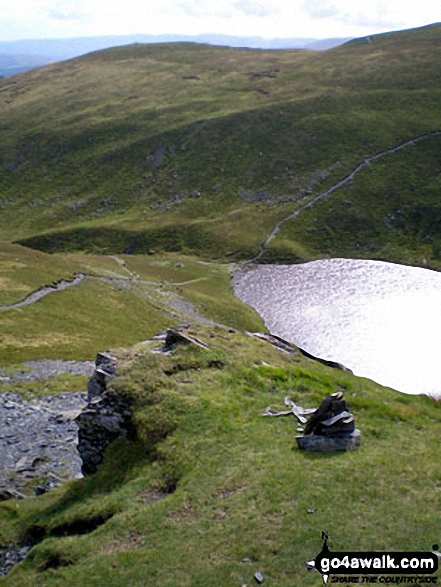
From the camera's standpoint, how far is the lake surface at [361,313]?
77812 millimetres

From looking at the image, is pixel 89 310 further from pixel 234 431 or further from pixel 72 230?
pixel 72 230

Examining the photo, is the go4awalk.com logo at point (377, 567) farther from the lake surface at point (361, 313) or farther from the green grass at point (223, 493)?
the lake surface at point (361, 313)

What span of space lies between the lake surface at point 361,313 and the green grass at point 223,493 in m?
38.4

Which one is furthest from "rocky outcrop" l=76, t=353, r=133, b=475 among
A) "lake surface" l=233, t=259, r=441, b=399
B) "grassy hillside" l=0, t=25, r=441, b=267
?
"grassy hillside" l=0, t=25, r=441, b=267

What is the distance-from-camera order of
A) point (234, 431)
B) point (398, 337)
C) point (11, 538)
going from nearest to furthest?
point (11, 538) → point (234, 431) → point (398, 337)

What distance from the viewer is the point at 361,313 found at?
99938 millimetres

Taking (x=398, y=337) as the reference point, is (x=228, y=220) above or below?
above

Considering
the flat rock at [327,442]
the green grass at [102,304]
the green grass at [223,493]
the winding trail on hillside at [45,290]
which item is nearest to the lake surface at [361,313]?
the green grass at [102,304]

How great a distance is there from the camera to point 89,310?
79188mm

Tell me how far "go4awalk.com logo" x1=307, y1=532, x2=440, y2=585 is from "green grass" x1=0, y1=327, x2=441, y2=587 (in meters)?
0.47

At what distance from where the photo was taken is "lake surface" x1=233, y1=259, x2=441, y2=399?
77812 mm

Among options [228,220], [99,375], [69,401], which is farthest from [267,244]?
[99,375]

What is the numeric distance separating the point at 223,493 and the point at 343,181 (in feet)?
479

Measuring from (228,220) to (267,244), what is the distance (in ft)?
58.6
